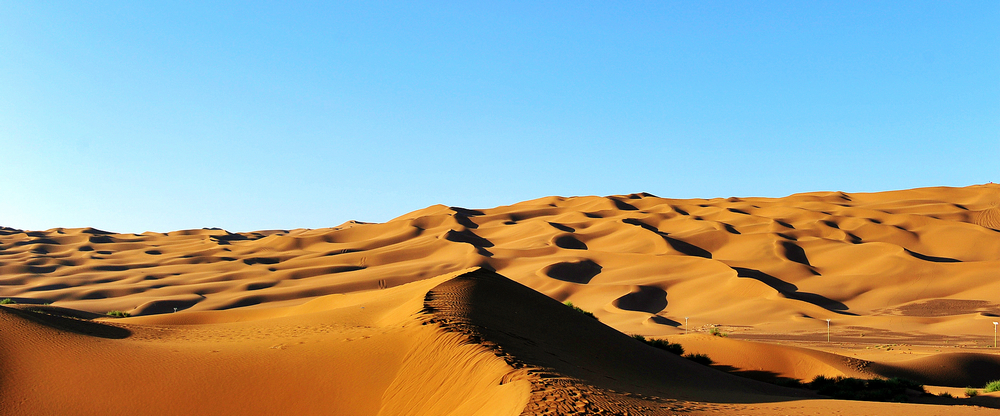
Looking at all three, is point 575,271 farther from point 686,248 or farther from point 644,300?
point 686,248

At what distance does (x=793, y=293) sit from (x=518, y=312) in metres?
30.6

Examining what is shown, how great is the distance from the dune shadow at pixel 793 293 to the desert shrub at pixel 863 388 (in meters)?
21.5

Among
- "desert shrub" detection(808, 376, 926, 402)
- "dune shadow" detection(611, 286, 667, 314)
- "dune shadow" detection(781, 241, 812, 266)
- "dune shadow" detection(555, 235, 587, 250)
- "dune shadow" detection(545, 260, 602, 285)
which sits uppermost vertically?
"dune shadow" detection(555, 235, 587, 250)

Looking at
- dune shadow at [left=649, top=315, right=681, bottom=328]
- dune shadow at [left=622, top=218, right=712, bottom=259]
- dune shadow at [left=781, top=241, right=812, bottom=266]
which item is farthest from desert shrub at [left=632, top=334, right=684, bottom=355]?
dune shadow at [left=622, top=218, right=712, bottom=259]

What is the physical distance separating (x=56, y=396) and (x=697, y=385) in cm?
1091

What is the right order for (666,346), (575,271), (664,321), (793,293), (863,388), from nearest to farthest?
(863,388) < (666,346) < (664,321) < (793,293) < (575,271)

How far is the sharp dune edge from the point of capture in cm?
1030

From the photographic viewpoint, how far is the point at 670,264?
47344 millimetres

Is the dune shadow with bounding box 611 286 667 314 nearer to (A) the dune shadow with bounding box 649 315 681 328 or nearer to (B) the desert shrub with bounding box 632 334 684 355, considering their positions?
(A) the dune shadow with bounding box 649 315 681 328

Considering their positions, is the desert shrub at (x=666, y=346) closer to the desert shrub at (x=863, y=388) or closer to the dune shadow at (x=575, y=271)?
the desert shrub at (x=863, y=388)

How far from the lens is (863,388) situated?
49.7 feet

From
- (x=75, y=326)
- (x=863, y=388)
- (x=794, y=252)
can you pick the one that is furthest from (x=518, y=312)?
(x=794, y=252)

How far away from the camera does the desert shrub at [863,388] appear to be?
547 inches

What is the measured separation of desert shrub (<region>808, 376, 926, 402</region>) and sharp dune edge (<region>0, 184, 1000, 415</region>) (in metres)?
0.60
